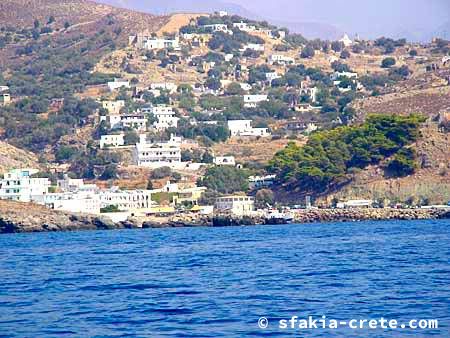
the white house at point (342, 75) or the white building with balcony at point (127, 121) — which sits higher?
the white house at point (342, 75)

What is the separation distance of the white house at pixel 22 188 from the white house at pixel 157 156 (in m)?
20.8

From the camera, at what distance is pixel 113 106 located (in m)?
149

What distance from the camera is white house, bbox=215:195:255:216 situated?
3733 inches

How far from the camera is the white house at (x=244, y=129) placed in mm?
134125

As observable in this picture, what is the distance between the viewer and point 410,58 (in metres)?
180

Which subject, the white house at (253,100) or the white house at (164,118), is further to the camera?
the white house at (253,100)

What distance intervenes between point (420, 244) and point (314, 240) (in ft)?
25.8

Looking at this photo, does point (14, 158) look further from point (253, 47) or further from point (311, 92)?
point (253, 47)

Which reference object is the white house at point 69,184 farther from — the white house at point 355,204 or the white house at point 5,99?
the white house at point 5,99

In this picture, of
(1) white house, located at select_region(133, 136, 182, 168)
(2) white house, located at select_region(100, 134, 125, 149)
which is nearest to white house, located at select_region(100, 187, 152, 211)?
(1) white house, located at select_region(133, 136, 182, 168)

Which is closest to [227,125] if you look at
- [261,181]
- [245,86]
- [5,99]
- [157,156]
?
[157,156]

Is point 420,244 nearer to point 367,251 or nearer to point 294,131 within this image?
point 367,251

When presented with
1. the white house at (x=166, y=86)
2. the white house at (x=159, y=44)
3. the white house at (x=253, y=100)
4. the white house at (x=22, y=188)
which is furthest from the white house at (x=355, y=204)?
the white house at (x=159, y=44)

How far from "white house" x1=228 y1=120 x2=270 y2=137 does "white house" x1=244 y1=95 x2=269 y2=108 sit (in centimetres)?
1622
